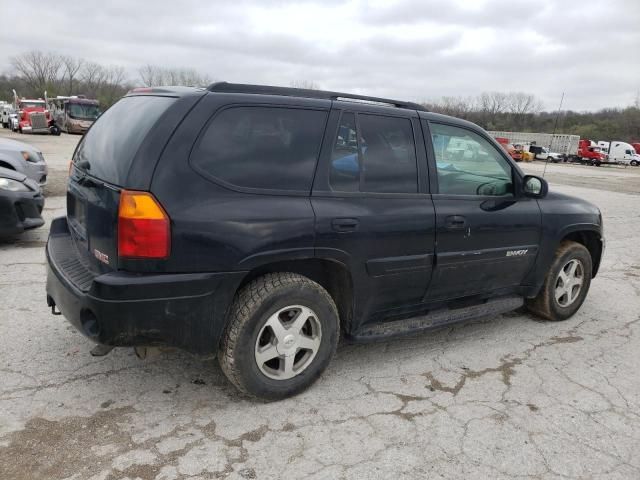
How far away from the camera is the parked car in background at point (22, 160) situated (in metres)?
7.97

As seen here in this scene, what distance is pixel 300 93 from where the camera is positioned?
122 inches

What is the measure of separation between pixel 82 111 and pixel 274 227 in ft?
A: 118

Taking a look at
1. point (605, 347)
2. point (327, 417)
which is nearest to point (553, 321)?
point (605, 347)

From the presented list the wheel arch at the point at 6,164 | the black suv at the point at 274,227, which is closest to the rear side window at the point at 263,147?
the black suv at the point at 274,227

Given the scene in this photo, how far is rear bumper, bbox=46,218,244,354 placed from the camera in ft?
8.15

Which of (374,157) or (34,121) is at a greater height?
(374,157)

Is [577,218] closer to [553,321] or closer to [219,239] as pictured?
[553,321]

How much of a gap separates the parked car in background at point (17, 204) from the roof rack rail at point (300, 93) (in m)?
4.16

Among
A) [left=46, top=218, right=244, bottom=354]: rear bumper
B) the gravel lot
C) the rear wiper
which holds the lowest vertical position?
the gravel lot

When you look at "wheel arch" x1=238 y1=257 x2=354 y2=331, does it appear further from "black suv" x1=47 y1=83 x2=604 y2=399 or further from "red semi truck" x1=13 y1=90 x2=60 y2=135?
"red semi truck" x1=13 y1=90 x2=60 y2=135

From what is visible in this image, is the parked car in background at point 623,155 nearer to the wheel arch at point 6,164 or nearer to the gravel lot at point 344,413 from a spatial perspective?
the gravel lot at point 344,413

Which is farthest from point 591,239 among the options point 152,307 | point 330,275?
point 152,307

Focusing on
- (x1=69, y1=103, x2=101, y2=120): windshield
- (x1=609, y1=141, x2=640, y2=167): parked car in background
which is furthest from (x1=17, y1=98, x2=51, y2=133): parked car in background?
(x1=609, y1=141, x2=640, y2=167): parked car in background

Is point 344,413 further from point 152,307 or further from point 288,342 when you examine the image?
point 152,307
